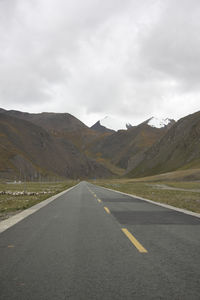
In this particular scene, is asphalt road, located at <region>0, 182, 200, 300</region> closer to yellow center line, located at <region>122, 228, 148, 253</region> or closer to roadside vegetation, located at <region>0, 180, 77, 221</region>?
yellow center line, located at <region>122, 228, 148, 253</region>

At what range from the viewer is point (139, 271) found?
442cm

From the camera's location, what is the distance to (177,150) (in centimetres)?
13688

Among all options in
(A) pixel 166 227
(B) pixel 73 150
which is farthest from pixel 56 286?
(B) pixel 73 150

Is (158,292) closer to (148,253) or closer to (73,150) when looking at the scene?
(148,253)

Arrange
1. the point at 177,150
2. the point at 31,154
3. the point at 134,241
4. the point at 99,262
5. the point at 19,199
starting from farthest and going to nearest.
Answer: the point at 177,150
the point at 31,154
the point at 19,199
the point at 134,241
the point at 99,262

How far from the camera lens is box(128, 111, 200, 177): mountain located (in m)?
126

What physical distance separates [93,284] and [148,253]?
1.95m

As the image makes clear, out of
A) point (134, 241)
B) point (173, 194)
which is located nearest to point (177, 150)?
point (173, 194)

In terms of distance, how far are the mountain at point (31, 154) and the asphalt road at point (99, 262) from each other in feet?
320

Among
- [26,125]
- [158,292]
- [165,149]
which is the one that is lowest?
[158,292]

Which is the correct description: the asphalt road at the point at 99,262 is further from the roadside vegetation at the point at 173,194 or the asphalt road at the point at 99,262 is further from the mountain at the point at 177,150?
the mountain at the point at 177,150

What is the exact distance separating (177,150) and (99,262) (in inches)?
5429

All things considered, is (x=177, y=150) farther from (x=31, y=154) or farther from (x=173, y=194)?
(x=173, y=194)

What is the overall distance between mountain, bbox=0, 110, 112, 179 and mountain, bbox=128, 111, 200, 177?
43.7 meters
